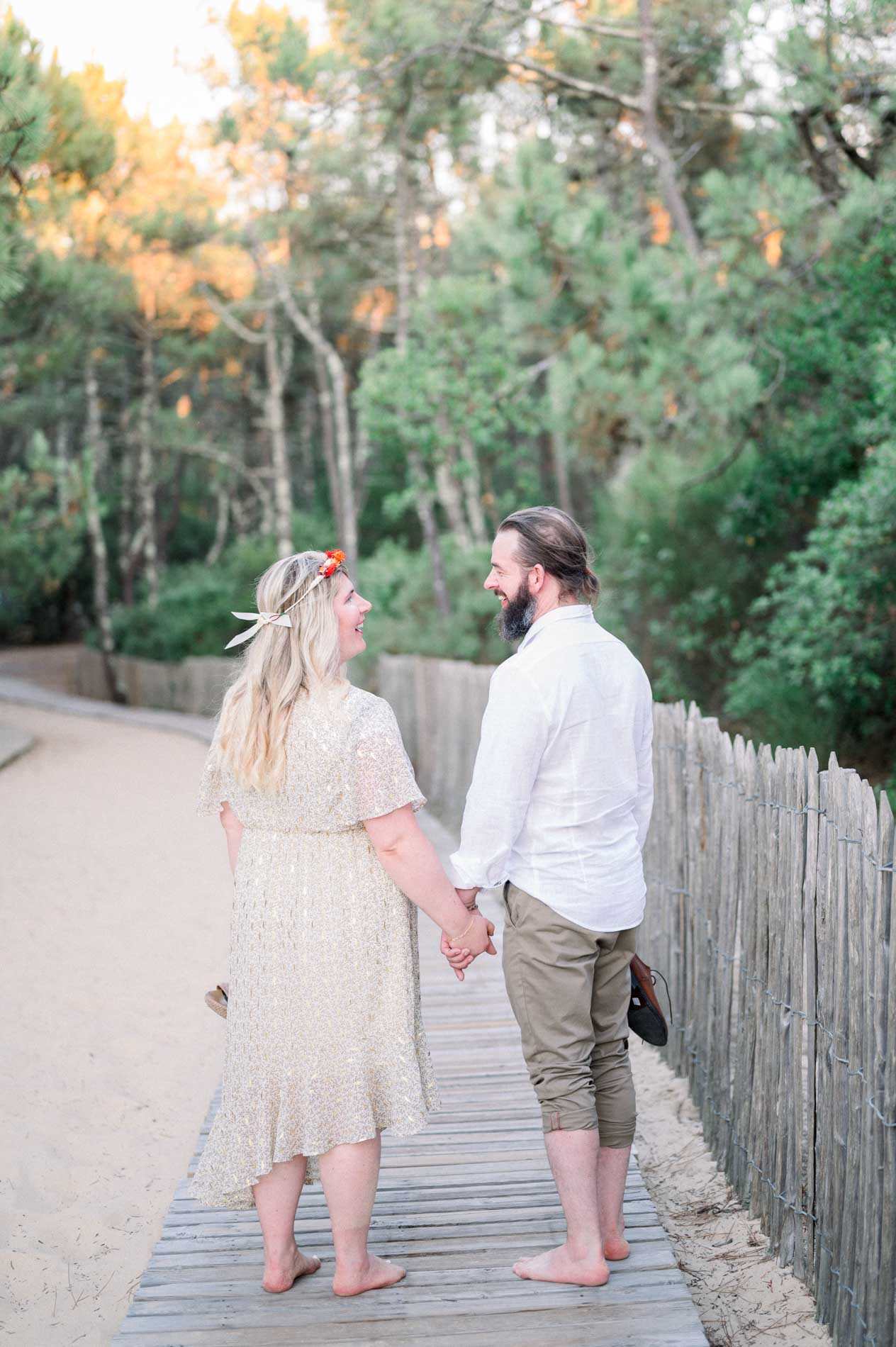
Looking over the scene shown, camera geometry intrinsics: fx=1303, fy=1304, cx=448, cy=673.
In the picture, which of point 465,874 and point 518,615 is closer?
point 465,874

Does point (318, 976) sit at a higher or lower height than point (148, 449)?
lower

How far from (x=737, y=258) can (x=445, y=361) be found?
15.6 ft

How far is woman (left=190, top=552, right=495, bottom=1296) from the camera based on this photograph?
102 inches

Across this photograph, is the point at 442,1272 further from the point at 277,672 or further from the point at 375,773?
the point at 277,672

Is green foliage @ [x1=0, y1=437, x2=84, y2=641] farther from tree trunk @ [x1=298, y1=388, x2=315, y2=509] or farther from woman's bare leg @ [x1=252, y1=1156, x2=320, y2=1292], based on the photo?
tree trunk @ [x1=298, y1=388, x2=315, y2=509]

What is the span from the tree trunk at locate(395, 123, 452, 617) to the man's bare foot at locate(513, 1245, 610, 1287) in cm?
1312

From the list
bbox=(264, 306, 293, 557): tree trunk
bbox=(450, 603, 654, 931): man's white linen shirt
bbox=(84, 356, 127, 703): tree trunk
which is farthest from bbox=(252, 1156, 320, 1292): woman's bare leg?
bbox=(84, 356, 127, 703): tree trunk

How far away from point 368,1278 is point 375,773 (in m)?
1.13

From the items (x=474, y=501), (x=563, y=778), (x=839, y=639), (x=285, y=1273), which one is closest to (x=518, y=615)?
(x=563, y=778)

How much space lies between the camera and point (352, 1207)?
2709 mm

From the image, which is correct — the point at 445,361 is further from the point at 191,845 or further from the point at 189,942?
the point at 189,942

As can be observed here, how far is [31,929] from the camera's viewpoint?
7258 millimetres

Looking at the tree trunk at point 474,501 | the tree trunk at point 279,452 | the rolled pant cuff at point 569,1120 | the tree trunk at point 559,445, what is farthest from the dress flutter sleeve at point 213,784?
the tree trunk at point 279,452

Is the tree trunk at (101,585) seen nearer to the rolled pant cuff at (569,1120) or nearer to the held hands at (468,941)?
the held hands at (468,941)
